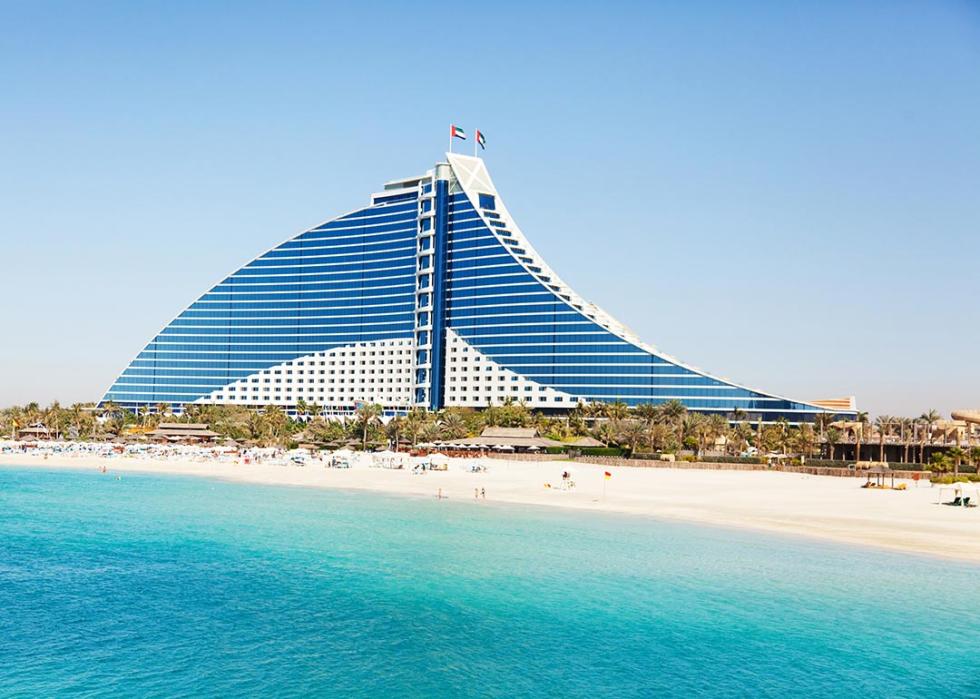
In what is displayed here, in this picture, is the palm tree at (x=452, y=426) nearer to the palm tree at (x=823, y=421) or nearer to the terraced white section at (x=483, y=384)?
the terraced white section at (x=483, y=384)

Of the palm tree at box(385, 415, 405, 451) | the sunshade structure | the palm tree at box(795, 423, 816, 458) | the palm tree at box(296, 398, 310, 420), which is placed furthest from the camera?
the palm tree at box(296, 398, 310, 420)

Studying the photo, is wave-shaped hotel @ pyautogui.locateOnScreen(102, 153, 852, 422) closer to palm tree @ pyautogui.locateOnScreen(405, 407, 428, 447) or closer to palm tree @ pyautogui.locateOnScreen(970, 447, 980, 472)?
palm tree @ pyautogui.locateOnScreen(405, 407, 428, 447)

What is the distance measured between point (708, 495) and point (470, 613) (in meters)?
37.3

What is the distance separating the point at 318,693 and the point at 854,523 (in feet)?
123

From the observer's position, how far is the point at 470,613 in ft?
101

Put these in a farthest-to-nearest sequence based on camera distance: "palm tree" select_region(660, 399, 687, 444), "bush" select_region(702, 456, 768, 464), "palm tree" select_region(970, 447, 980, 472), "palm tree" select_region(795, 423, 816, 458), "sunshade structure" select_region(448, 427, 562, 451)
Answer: "palm tree" select_region(660, 399, 687, 444)
"palm tree" select_region(795, 423, 816, 458)
"sunshade structure" select_region(448, 427, 562, 451)
"bush" select_region(702, 456, 768, 464)
"palm tree" select_region(970, 447, 980, 472)

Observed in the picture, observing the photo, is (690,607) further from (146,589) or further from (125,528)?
(125,528)

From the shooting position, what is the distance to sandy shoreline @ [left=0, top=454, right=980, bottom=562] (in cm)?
4772

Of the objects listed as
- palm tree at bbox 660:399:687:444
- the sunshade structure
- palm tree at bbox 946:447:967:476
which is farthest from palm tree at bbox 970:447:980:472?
the sunshade structure

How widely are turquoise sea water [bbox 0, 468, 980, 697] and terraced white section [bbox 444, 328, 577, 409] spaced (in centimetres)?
8917

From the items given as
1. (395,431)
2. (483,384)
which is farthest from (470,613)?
(483,384)

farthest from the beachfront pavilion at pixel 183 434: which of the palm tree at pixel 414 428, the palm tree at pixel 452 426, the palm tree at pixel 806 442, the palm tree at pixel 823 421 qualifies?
the palm tree at pixel 823 421

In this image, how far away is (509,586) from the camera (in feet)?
114

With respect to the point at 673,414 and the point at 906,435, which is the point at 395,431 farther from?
the point at 906,435
